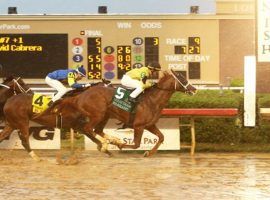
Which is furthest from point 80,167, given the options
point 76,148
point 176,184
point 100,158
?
point 76,148

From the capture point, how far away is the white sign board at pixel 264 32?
59.1 feet

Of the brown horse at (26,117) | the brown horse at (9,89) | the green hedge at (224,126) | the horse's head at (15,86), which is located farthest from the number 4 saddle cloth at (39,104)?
the green hedge at (224,126)

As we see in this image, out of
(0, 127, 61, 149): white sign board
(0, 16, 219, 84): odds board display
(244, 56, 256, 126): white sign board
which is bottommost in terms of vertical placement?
(0, 127, 61, 149): white sign board

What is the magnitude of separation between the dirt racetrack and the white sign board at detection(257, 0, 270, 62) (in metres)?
2.61

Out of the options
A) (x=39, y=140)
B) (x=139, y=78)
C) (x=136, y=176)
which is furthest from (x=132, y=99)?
(x=136, y=176)

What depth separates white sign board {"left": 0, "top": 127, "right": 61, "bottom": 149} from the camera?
1716 centimetres

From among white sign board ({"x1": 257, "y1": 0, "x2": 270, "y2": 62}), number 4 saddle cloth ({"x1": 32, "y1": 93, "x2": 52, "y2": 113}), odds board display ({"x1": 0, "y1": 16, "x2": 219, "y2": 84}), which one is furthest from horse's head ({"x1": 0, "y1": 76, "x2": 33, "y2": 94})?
odds board display ({"x1": 0, "y1": 16, "x2": 219, "y2": 84})

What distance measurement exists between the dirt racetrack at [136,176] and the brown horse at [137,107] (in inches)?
24.7

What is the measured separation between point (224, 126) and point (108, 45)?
8865mm

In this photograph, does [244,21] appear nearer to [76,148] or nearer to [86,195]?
[76,148]

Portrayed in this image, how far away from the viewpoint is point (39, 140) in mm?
17219

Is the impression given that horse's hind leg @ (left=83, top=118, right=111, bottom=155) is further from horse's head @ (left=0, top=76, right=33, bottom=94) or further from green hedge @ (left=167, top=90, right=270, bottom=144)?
green hedge @ (left=167, top=90, right=270, bottom=144)

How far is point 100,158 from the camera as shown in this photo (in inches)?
609

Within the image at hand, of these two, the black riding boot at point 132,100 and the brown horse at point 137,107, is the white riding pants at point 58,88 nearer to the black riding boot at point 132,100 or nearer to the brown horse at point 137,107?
the brown horse at point 137,107
